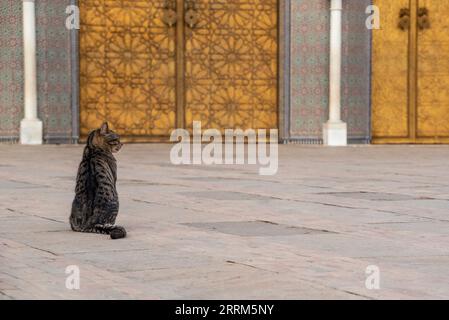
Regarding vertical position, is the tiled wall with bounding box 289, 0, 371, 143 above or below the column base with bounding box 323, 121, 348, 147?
above

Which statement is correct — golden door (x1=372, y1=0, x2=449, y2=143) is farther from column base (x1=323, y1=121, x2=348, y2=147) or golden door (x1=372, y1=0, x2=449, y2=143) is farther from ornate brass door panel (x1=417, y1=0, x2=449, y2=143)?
column base (x1=323, y1=121, x2=348, y2=147)

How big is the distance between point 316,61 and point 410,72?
2.24 metres

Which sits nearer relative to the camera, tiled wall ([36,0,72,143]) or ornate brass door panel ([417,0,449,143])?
tiled wall ([36,0,72,143])

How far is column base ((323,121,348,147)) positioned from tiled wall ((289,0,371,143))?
208 millimetres

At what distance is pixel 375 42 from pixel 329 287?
1773 cm

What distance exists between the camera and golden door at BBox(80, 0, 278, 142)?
2073 cm

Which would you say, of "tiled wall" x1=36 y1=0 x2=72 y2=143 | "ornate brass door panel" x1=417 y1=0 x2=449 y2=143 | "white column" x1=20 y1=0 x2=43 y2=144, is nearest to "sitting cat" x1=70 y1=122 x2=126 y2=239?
"white column" x1=20 y1=0 x2=43 y2=144

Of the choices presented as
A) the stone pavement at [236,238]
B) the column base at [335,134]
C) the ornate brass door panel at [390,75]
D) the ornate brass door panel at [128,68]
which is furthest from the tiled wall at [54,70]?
the stone pavement at [236,238]

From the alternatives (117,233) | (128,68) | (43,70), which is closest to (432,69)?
→ (128,68)

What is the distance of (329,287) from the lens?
14.5 feet

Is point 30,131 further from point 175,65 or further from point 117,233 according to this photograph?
point 117,233

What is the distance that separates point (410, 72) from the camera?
21938 mm
